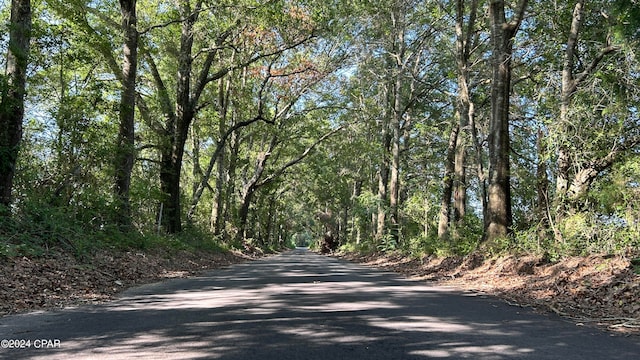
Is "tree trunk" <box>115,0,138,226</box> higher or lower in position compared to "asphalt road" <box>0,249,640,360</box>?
higher

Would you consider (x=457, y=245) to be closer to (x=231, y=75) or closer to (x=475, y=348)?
(x=475, y=348)

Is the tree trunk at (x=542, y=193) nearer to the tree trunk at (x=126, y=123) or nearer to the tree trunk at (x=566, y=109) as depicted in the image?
the tree trunk at (x=566, y=109)

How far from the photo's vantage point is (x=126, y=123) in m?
14.5

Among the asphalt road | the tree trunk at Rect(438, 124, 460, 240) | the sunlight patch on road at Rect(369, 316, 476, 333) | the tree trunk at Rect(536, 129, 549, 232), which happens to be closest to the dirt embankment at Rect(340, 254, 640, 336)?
the asphalt road

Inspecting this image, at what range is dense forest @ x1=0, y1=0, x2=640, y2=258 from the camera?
9.97 metres

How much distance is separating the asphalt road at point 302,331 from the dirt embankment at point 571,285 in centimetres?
58

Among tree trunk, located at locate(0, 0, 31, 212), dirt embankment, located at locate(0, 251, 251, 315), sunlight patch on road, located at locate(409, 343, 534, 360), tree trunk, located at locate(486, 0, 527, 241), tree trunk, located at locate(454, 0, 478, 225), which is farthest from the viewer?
tree trunk, located at locate(454, 0, 478, 225)

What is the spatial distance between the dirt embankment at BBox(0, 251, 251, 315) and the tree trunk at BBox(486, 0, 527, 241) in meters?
8.96

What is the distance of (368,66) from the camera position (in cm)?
2498

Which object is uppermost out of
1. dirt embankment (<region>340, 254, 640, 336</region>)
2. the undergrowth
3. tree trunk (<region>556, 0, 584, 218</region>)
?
tree trunk (<region>556, 0, 584, 218</region>)

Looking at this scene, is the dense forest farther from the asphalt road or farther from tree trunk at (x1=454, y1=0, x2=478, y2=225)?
the asphalt road

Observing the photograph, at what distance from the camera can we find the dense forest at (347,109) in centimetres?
997

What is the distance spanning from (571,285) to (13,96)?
1161cm

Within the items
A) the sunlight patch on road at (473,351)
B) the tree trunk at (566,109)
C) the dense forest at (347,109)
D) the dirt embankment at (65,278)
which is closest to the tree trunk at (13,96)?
the dense forest at (347,109)
